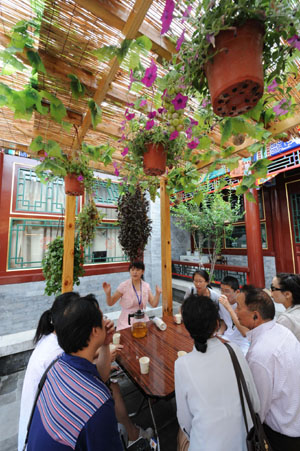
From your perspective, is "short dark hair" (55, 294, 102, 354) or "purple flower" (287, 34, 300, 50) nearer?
"purple flower" (287, 34, 300, 50)

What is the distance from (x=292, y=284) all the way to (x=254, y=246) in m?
3.65

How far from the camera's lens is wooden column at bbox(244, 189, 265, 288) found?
4.97 meters

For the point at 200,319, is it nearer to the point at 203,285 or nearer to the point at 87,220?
the point at 203,285

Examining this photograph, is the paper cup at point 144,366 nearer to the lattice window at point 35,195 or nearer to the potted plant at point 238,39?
the potted plant at point 238,39

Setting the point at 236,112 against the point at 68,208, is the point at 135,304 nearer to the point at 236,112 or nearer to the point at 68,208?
the point at 68,208

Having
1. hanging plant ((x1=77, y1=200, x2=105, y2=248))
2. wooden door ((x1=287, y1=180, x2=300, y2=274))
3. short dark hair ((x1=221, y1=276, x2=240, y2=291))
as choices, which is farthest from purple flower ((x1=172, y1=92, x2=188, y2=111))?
wooden door ((x1=287, y1=180, x2=300, y2=274))

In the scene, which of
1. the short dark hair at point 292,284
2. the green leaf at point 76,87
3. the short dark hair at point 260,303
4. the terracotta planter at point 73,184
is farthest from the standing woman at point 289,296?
the green leaf at point 76,87

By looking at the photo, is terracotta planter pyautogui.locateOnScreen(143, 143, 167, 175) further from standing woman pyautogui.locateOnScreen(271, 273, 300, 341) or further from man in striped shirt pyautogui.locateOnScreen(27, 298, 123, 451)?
standing woman pyautogui.locateOnScreen(271, 273, 300, 341)

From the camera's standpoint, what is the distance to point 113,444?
2.71 ft

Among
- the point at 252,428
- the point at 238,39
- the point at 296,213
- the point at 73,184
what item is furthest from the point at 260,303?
the point at 296,213

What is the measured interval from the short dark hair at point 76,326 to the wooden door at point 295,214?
247 inches

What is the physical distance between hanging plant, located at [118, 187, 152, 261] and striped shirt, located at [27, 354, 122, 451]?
147 centimetres

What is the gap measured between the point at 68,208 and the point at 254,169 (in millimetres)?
2092

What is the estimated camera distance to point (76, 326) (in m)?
1.04
